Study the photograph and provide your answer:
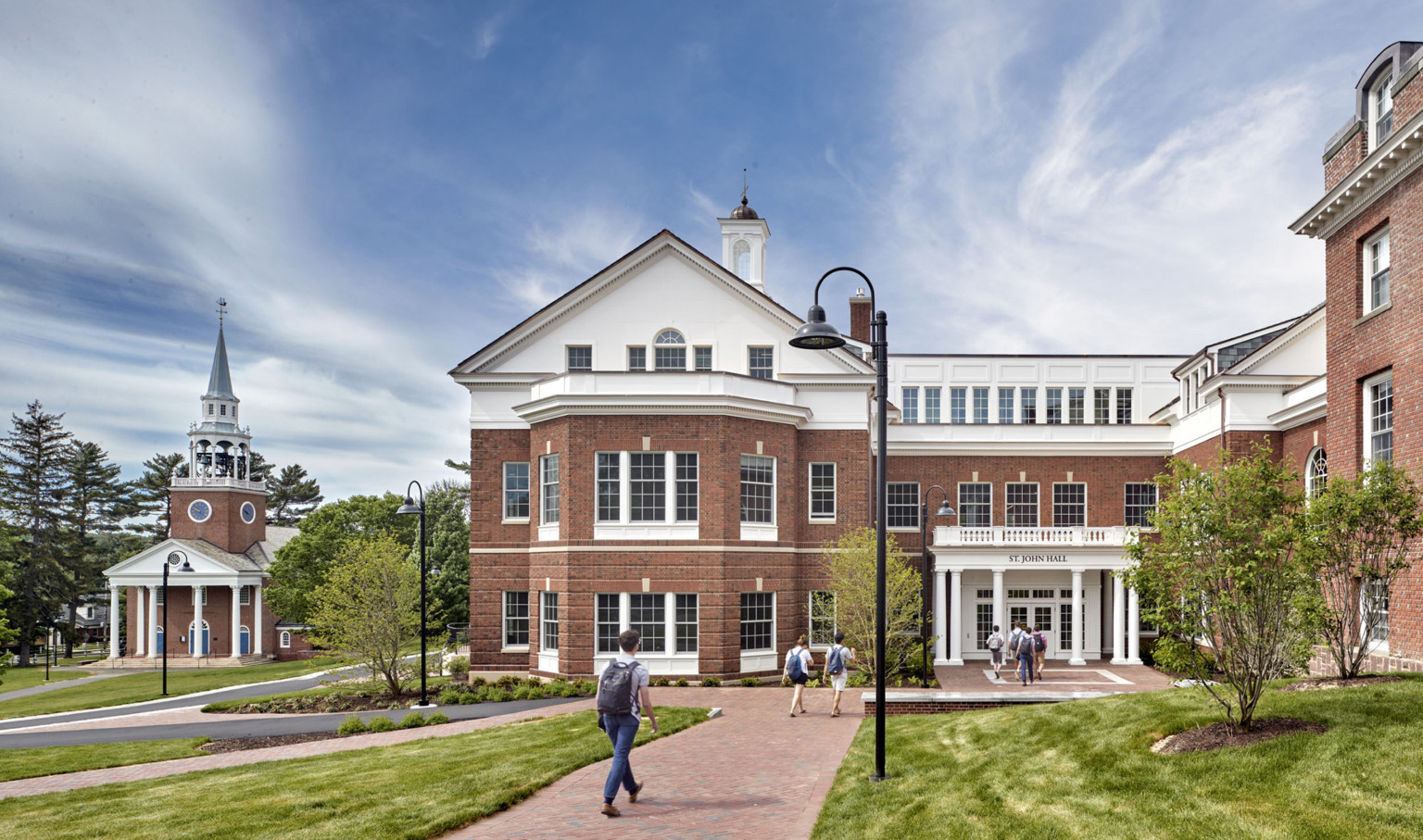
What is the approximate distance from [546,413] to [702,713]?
1113 centimetres

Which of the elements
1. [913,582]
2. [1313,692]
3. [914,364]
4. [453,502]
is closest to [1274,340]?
[913,582]

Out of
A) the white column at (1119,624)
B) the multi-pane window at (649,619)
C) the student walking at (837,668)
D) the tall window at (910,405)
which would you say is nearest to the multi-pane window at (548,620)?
the multi-pane window at (649,619)

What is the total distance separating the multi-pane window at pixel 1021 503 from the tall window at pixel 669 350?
13743 mm

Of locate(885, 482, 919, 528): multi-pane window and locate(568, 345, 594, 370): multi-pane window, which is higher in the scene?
locate(568, 345, 594, 370): multi-pane window

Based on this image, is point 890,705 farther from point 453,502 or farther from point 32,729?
point 453,502

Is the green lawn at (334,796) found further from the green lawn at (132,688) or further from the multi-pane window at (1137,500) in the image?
the multi-pane window at (1137,500)

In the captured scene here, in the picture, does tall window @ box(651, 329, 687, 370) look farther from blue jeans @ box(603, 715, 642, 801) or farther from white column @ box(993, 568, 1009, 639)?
blue jeans @ box(603, 715, 642, 801)

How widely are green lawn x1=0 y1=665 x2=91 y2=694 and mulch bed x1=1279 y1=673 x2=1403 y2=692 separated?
5433 centimetres

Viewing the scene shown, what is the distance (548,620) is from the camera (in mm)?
25781

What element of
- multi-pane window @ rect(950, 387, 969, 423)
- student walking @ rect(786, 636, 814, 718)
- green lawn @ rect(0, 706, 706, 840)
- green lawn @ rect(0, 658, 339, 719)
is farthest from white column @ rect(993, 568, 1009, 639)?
green lawn @ rect(0, 658, 339, 719)

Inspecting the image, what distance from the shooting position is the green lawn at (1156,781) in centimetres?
750

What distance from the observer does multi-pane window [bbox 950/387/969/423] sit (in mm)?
40188

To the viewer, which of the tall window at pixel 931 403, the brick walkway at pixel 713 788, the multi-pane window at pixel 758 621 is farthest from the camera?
the tall window at pixel 931 403

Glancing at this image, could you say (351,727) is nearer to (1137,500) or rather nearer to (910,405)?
(1137,500)
